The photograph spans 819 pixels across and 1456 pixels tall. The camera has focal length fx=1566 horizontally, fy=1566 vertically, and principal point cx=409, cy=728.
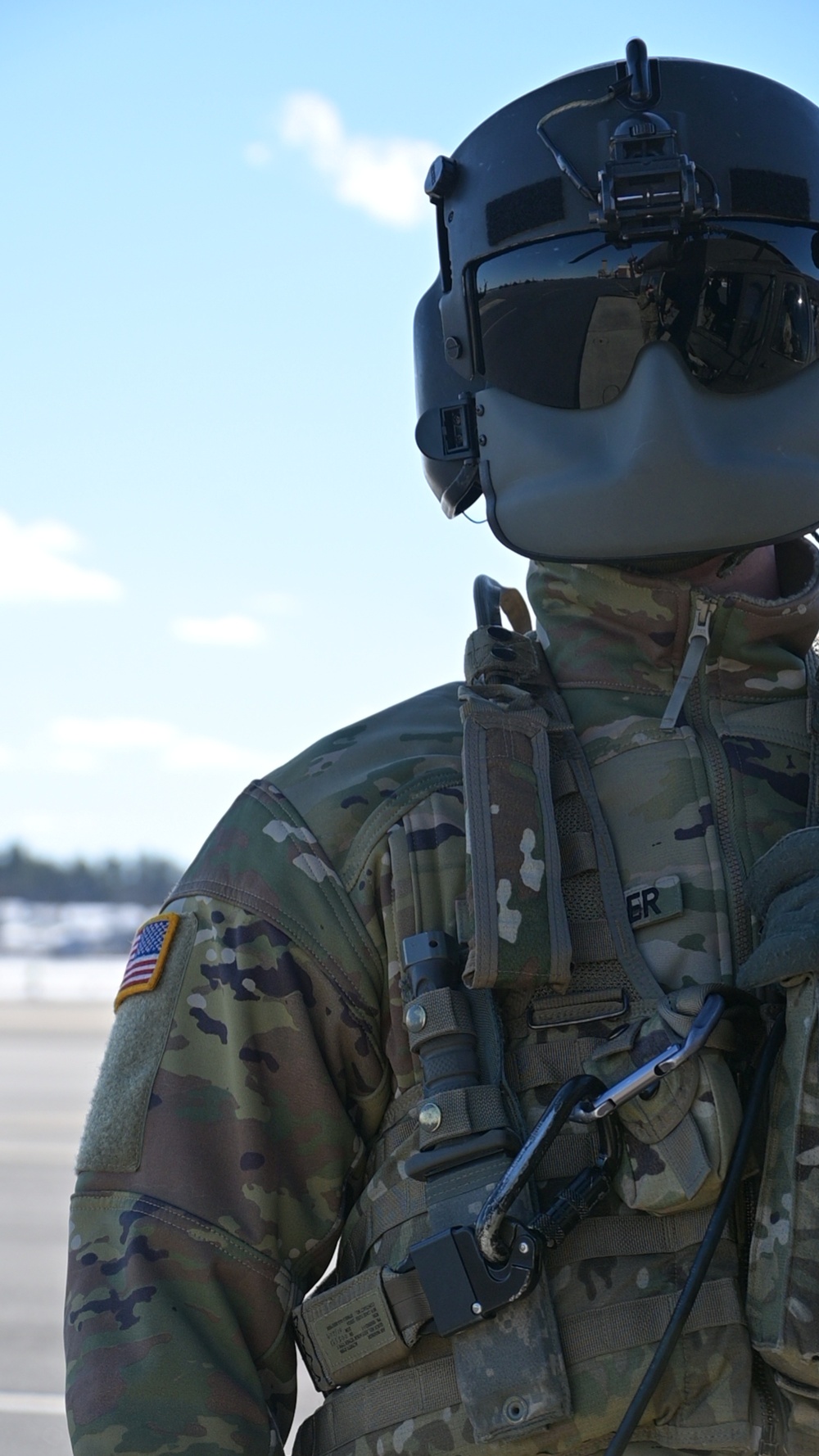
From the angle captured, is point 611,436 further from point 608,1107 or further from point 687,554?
point 608,1107

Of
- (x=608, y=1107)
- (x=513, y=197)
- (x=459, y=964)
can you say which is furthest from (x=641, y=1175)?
(x=513, y=197)

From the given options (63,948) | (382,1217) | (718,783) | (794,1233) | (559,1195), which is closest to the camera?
(794,1233)

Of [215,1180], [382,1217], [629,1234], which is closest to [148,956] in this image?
[215,1180]

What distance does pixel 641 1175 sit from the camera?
162cm

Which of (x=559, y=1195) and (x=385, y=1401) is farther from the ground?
(x=559, y=1195)

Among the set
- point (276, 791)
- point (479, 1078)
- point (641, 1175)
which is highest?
point (276, 791)

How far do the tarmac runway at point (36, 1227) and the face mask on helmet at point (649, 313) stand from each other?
4.04 ft

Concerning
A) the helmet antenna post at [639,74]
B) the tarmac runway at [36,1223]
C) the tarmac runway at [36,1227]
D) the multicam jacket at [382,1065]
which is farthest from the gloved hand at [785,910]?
the tarmac runway at [36,1223]

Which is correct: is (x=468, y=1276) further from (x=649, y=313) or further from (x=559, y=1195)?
(x=649, y=313)

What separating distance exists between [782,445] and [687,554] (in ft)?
0.60

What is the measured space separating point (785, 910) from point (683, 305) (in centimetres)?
78

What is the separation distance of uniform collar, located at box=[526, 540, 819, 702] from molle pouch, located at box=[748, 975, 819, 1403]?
52 cm

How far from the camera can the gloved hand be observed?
1.56 m

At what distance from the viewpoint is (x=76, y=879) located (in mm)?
94625
